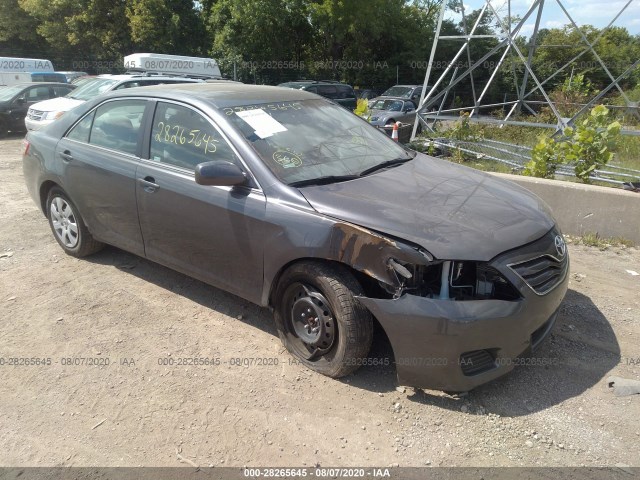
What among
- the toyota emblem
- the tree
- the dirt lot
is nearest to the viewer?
the dirt lot

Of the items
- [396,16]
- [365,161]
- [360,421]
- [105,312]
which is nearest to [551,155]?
[365,161]

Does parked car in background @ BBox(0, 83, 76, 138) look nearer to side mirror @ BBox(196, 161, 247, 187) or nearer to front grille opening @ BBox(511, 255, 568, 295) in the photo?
side mirror @ BBox(196, 161, 247, 187)

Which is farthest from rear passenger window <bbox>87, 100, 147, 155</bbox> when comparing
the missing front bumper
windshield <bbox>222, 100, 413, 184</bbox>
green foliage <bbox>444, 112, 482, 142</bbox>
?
green foliage <bbox>444, 112, 482, 142</bbox>

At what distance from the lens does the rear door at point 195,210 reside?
325 cm

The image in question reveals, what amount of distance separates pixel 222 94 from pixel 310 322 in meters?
1.93

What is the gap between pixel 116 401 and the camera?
298cm

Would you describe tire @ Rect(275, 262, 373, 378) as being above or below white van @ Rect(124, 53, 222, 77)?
below

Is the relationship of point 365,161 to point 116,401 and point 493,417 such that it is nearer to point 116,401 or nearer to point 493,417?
point 493,417

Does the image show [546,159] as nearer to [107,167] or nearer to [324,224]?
[324,224]

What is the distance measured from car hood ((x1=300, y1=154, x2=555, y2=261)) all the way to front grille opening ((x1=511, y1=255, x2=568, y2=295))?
13cm

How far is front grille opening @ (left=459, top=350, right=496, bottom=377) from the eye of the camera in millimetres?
2701

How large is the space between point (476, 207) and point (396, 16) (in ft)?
93.6

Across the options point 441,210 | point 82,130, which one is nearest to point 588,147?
point 441,210

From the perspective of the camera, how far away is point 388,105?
16000 millimetres
